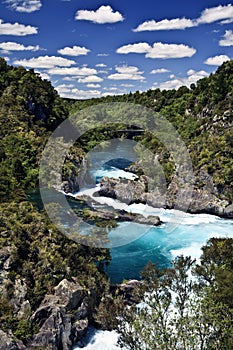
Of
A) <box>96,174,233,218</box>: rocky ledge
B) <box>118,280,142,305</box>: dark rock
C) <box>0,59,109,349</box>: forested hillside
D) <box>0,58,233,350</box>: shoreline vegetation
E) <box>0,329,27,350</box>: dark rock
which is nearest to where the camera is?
<box>0,58,233,350</box>: shoreline vegetation

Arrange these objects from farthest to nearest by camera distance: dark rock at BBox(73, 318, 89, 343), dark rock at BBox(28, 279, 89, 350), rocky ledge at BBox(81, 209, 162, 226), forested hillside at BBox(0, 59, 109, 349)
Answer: rocky ledge at BBox(81, 209, 162, 226), dark rock at BBox(73, 318, 89, 343), forested hillside at BBox(0, 59, 109, 349), dark rock at BBox(28, 279, 89, 350)

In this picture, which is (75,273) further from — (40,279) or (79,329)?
(79,329)

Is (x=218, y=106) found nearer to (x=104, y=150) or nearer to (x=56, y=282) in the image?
(x=104, y=150)

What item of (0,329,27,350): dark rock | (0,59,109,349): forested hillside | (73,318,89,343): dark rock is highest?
(0,59,109,349): forested hillside

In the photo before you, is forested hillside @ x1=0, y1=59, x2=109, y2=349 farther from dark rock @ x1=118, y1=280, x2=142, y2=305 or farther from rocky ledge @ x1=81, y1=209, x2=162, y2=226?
rocky ledge @ x1=81, y1=209, x2=162, y2=226

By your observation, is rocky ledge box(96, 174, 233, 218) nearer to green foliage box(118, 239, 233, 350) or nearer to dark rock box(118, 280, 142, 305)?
dark rock box(118, 280, 142, 305)

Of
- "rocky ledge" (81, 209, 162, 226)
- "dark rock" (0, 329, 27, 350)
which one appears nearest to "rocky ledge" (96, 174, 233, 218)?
"rocky ledge" (81, 209, 162, 226)

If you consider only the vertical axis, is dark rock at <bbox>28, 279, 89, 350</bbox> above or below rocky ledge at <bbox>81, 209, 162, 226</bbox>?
below

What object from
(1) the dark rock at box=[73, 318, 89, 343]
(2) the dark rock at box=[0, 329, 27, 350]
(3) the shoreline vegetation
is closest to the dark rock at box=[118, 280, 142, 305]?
(3) the shoreline vegetation

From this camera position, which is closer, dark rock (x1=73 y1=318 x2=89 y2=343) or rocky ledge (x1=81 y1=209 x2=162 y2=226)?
dark rock (x1=73 y1=318 x2=89 y2=343)

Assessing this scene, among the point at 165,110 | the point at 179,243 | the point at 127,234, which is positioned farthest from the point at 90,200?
the point at 165,110
